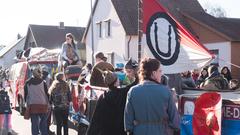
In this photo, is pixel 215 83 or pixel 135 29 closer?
pixel 215 83

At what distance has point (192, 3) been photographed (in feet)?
141

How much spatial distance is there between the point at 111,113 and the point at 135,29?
30.5 metres

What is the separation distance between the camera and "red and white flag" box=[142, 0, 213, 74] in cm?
725

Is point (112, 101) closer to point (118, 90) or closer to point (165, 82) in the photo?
point (118, 90)

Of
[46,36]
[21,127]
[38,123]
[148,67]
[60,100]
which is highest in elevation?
[46,36]

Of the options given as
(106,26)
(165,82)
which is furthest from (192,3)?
(165,82)

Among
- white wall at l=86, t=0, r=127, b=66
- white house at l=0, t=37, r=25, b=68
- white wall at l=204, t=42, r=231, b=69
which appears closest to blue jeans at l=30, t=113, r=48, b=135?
white wall at l=204, t=42, r=231, b=69

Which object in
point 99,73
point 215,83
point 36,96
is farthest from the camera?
point 36,96

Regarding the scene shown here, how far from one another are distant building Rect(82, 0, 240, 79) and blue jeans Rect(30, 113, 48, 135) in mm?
20766

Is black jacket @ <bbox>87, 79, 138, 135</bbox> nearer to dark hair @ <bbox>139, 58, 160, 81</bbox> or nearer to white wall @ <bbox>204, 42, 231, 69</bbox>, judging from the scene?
dark hair @ <bbox>139, 58, 160, 81</bbox>

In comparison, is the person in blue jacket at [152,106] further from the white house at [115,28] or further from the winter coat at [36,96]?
the white house at [115,28]

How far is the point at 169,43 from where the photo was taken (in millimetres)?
7598

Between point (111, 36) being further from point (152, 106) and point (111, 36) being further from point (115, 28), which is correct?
point (152, 106)

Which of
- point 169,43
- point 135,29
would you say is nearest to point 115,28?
point 135,29
